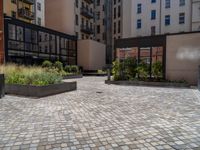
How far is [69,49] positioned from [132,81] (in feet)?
53.8

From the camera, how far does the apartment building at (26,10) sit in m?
25.2

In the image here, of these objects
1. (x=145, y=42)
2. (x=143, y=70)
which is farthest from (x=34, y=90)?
(x=145, y=42)

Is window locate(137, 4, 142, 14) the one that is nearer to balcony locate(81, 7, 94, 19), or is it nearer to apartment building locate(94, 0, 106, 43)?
balcony locate(81, 7, 94, 19)

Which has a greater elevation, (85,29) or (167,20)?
(167,20)

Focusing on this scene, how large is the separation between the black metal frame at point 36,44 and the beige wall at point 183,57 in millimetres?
15629

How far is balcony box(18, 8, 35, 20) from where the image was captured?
27.1 m

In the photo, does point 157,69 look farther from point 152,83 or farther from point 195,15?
point 195,15

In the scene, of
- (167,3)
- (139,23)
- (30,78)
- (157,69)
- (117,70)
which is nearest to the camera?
(30,78)

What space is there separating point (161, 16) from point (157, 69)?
74.6 feet

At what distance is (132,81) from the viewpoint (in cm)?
1367

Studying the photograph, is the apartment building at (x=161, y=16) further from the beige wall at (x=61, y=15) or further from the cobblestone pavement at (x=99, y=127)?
the cobblestone pavement at (x=99, y=127)

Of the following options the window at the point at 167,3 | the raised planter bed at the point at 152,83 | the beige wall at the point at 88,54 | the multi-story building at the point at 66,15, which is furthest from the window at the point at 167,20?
the raised planter bed at the point at 152,83

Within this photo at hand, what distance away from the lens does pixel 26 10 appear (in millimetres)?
27953

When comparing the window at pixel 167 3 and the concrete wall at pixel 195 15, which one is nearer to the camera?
the concrete wall at pixel 195 15
